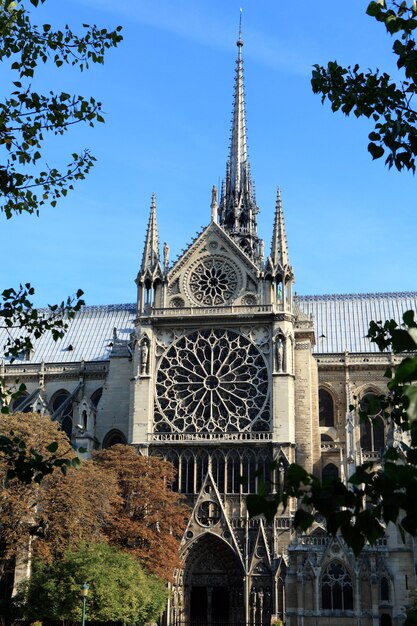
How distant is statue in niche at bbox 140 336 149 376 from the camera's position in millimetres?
54938

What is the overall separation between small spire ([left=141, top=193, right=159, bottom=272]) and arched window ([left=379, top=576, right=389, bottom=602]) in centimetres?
2307

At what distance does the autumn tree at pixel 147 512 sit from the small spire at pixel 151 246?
12.0 meters

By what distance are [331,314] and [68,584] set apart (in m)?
34.1

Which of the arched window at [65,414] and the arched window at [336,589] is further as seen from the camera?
the arched window at [65,414]

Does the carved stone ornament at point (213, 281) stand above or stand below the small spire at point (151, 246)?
below

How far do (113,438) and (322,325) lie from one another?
17244 mm

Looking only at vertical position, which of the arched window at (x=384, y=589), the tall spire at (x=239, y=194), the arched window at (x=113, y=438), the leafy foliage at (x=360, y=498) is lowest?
the leafy foliage at (x=360, y=498)

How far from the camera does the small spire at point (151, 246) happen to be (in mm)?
56844

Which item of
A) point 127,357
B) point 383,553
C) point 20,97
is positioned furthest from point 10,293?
point 127,357

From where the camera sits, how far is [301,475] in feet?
25.1

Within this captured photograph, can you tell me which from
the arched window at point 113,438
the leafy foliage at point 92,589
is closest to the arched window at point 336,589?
the leafy foliage at point 92,589

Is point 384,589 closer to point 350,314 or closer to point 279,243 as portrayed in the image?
point 279,243

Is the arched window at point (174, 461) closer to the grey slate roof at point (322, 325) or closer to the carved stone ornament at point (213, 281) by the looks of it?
the carved stone ornament at point (213, 281)

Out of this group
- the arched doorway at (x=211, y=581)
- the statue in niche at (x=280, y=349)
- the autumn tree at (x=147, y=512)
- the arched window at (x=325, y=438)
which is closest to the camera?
the autumn tree at (x=147, y=512)
